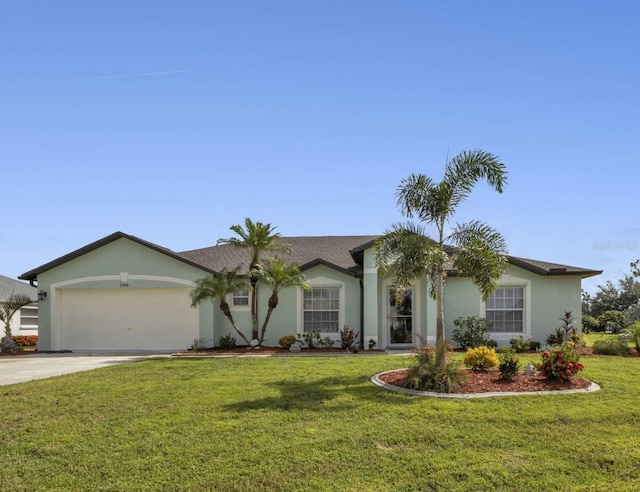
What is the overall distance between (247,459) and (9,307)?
2076 cm

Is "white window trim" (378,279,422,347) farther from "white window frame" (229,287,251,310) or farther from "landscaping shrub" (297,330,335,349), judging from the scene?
"white window frame" (229,287,251,310)

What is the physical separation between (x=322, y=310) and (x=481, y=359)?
893 cm

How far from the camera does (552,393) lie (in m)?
9.66

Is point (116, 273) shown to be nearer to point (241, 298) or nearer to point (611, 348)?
point (241, 298)

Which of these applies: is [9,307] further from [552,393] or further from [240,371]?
[552,393]

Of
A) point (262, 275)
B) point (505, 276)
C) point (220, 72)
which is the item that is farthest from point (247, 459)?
point (505, 276)

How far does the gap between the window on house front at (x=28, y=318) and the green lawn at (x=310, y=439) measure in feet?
65.0

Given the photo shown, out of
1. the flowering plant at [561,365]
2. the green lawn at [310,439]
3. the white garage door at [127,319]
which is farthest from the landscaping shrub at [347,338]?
the flowering plant at [561,365]

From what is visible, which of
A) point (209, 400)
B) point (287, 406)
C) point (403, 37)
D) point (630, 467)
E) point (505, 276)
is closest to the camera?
point (630, 467)

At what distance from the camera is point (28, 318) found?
28.8 meters

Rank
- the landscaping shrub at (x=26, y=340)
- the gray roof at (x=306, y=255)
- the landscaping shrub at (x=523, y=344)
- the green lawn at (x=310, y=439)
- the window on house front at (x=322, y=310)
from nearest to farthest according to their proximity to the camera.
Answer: the green lawn at (x=310, y=439)
the landscaping shrub at (x=523, y=344)
the window on house front at (x=322, y=310)
the gray roof at (x=306, y=255)
the landscaping shrub at (x=26, y=340)

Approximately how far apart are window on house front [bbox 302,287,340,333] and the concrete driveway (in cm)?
572

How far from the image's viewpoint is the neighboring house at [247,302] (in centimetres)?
1944

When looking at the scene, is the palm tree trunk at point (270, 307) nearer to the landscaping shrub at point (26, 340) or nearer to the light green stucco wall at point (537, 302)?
the light green stucco wall at point (537, 302)
